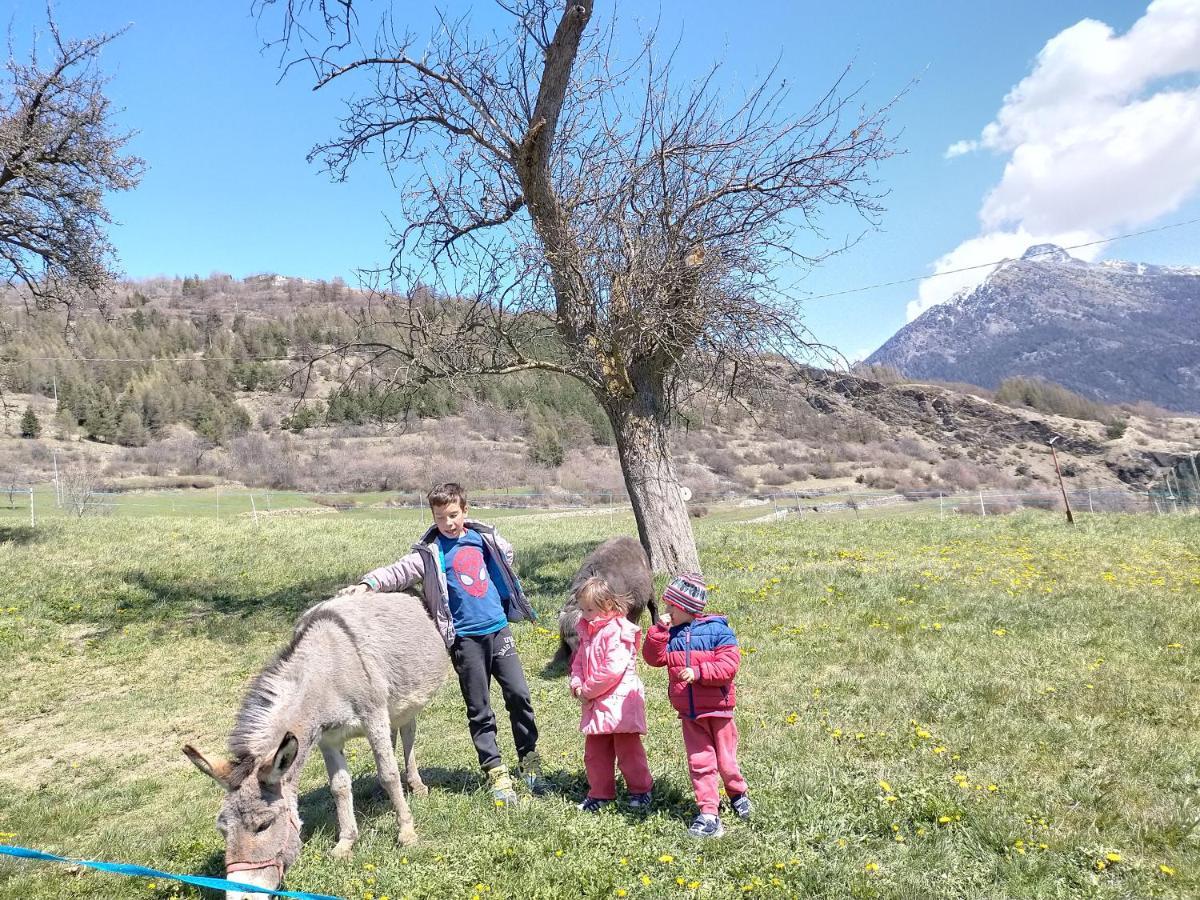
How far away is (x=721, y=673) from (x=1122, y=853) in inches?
90.4

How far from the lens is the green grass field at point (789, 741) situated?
3.85 m

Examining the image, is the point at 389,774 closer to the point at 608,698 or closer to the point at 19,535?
the point at 608,698

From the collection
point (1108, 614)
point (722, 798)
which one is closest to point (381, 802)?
point (722, 798)

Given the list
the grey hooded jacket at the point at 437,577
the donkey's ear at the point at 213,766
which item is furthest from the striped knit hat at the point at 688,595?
the donkey's ear at the point at 213,766

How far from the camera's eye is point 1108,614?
9.13m

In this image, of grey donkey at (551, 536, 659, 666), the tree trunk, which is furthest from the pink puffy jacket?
the tree trunk

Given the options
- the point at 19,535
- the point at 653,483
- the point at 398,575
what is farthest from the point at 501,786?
the point at 19,535

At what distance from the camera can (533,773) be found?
5176 mm

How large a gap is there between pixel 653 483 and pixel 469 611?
6.68 m

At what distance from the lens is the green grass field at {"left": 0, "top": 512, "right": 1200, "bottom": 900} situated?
3846 millimetres

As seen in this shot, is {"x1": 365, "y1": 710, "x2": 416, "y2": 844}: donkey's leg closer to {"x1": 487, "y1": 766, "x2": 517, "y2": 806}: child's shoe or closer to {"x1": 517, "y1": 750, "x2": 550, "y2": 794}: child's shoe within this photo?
{"x1": 487, "y1": 766, "x2": 517, "y2": 806}: child's shoe

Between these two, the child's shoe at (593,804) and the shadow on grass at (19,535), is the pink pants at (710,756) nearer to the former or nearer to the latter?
the child's shoe at (593,804)

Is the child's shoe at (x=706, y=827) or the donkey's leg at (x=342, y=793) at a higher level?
the donkey's leg at (x=342, y=793)

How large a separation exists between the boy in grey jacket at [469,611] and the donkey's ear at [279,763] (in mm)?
1533
